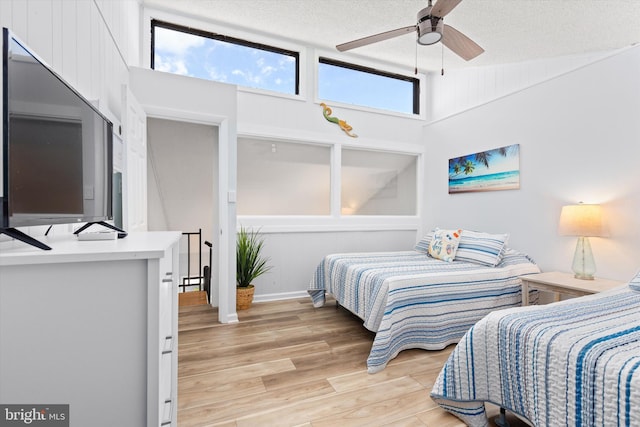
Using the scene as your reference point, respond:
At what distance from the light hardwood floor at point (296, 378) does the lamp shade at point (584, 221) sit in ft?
4.66

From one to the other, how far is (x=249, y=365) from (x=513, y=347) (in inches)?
64.7

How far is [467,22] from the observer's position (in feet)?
8.77

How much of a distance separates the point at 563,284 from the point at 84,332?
2956mm

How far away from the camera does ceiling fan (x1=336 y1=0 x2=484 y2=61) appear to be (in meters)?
1.88

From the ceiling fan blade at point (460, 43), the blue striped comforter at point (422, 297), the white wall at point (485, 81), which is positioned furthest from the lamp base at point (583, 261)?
the ceiling fan blade at point (460, 43)

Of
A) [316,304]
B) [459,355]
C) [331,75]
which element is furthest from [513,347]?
[331,75]

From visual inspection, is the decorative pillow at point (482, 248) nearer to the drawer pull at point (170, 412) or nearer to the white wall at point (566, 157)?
the white wall at point (566, 157)

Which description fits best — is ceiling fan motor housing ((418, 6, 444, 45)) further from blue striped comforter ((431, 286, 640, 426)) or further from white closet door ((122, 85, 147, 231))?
white closet door ((122, 85, 147, 231))

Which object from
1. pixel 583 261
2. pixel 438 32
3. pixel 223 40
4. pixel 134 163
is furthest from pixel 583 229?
pixel 223 40

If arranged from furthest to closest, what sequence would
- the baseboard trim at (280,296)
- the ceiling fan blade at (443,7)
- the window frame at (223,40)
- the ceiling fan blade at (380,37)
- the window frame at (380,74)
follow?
1. the window frame at (380,74)
2. the baseboard trim at (280,296)
3. the window frame at (223,40)
4. the ceiling fan blade at (380,37)
5. the ceiling fan blade at (443,7)

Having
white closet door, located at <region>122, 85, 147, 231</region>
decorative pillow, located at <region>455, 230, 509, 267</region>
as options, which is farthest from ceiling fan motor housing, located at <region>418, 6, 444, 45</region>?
white closet door, located at <region>122, 85, 147, 231</region>

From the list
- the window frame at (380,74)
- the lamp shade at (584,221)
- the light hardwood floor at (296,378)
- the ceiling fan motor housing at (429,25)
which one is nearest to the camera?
the light hardwood floor at (296,378)

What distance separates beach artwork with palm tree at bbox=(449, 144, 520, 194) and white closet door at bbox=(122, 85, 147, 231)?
11.7 feet

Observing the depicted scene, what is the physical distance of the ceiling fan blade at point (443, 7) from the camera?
1.80 meters
